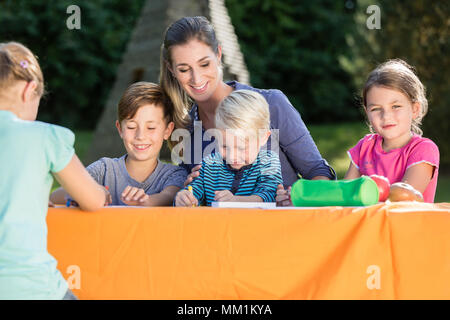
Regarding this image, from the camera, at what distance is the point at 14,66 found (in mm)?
2105

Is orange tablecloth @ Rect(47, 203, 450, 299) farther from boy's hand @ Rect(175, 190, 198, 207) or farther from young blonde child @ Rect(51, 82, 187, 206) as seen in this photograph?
young blonde child @ Rect(51, 82, 187, 206)

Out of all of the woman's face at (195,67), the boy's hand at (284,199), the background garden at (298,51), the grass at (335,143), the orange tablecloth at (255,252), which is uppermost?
the background garden at (298,51)

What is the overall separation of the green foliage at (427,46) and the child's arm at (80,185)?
10.4 metres

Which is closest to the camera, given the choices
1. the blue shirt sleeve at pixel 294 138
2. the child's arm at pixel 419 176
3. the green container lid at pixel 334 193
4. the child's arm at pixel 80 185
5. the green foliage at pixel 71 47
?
the child's arm at pixel 80 185

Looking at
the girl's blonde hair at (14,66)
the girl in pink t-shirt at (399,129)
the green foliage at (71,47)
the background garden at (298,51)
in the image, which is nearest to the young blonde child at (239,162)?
the girl in pink t-shirt at (399,129)

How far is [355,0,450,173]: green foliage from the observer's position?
1185 centimetres

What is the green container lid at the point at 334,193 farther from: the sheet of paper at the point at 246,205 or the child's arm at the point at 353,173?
the child's arm at the point at 353,173

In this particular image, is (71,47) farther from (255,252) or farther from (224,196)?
(255,252)

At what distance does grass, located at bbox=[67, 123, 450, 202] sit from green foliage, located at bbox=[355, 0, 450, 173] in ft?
4.08

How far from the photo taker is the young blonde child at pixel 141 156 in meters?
3.02

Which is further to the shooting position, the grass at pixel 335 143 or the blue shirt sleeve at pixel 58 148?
the grass at pixel 335 143

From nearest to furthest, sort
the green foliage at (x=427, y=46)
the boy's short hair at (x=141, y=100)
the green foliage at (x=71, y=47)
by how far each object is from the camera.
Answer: the boy's short hair at (x=141, y=100) < the green foliage at (x=427, y=46) < the green foliage at (x=71, y=47)

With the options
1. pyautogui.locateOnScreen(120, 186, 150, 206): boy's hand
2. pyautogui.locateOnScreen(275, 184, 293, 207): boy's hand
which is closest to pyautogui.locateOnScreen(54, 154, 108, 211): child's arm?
pyautogui.locateOnScreen(120, 186, 150, 206): boy's hand

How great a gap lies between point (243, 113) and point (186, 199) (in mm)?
487
